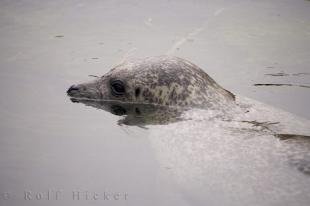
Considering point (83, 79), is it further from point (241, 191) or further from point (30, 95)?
point (241, 191)

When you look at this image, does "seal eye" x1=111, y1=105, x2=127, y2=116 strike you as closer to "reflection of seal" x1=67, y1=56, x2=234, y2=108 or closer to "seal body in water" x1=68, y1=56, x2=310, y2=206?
"seal body in water" x1=68, y1=56, x2=310, y2=206

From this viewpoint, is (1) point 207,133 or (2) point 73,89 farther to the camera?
(2) point 73,89

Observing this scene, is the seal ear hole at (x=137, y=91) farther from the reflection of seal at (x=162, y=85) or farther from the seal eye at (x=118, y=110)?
the seal eye at (x=118, y=110)

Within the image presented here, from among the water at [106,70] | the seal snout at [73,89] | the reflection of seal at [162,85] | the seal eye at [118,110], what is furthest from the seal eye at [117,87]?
the seal snout at [73,89]

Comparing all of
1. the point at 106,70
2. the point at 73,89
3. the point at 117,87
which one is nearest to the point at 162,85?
the point at 117,87

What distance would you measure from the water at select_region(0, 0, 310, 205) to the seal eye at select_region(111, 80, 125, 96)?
1.09 feet

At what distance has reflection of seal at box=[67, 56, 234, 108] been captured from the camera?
5105 millimetres

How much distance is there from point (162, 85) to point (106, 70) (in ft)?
5.36

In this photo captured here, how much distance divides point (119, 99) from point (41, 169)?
5.35 feet

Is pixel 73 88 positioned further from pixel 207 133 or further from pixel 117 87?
pixel 207 133

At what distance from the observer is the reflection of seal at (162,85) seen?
5105mm

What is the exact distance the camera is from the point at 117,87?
5.41 m

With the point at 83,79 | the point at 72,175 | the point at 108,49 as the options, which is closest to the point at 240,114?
the point at 72,175

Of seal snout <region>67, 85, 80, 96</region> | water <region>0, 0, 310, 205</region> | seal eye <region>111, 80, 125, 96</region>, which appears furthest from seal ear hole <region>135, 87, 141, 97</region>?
seal snout <region>67, 85, 80, 96</region>
